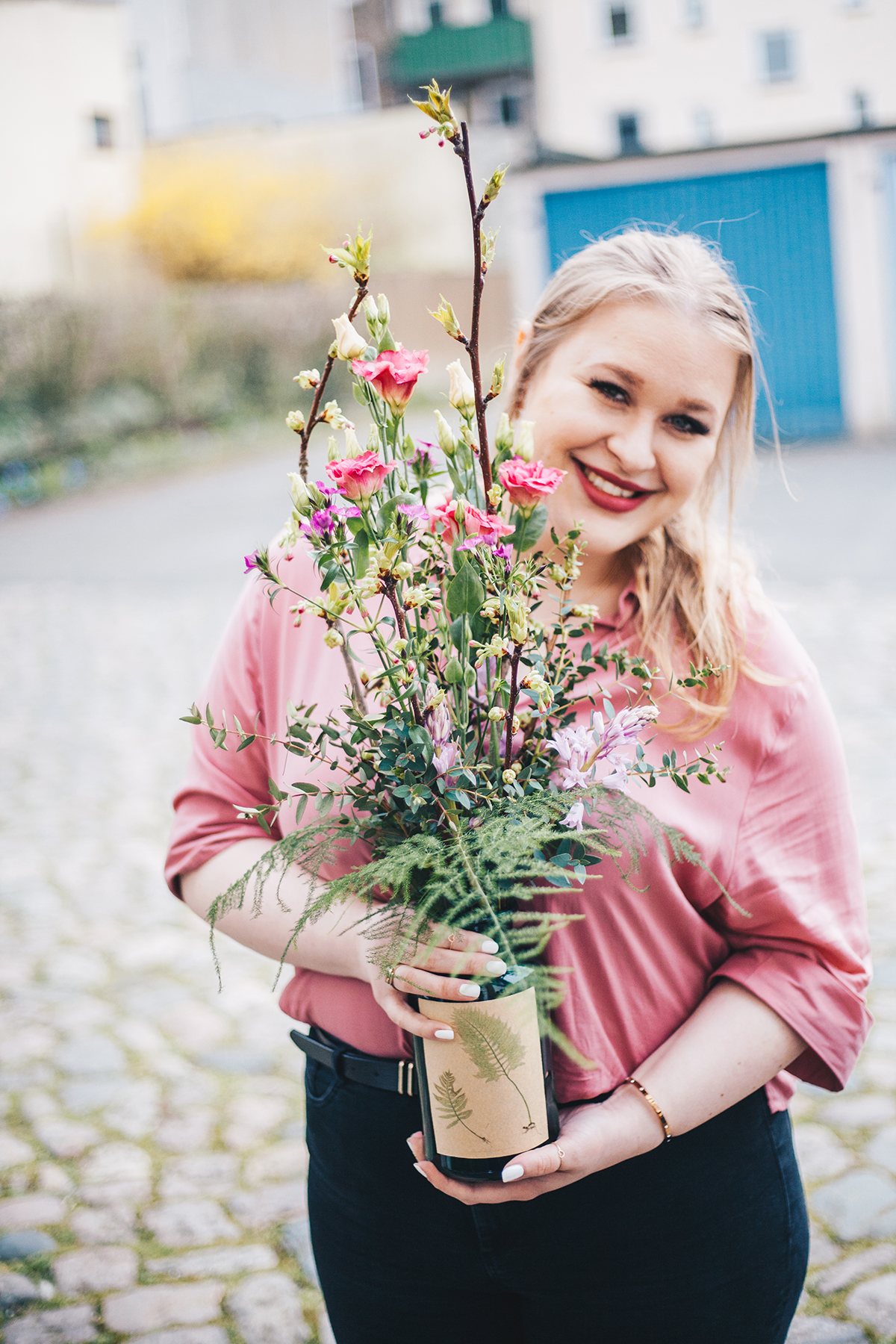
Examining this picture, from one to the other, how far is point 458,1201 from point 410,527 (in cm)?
96

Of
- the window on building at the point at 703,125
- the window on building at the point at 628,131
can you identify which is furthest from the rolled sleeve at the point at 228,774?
the window on building at the point at 703,125

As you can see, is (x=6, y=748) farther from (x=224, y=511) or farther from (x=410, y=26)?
(x=410, y=26)

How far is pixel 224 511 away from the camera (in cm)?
1346

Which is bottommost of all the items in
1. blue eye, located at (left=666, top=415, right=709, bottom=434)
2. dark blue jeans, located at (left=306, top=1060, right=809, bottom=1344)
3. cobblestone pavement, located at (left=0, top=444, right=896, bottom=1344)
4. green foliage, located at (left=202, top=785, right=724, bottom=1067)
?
cobblestone pavement, located at (left=0, top=444, right=896, bottom=1344)

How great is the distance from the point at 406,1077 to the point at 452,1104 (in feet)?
0.89

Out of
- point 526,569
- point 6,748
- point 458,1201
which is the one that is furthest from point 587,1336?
point 6,748

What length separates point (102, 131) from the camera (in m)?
26.8

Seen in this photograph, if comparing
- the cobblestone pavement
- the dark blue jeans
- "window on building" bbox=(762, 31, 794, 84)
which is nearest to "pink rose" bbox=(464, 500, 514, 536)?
the dark blue jeans

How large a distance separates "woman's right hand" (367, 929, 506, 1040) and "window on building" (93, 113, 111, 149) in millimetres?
29304

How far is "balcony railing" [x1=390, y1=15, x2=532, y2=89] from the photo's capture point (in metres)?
32.4

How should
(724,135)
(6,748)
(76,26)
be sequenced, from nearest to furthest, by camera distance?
(6,748) < (76,26) < (724,135)

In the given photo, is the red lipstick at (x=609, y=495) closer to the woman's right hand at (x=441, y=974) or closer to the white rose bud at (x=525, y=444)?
the white rose bud at (x=525, y=444)

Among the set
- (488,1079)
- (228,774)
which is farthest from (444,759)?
(228,774)

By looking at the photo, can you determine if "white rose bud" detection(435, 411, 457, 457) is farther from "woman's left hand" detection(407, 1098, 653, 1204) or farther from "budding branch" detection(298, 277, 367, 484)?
"woman's left hand" detection(407, 1098, 653, 1204)
